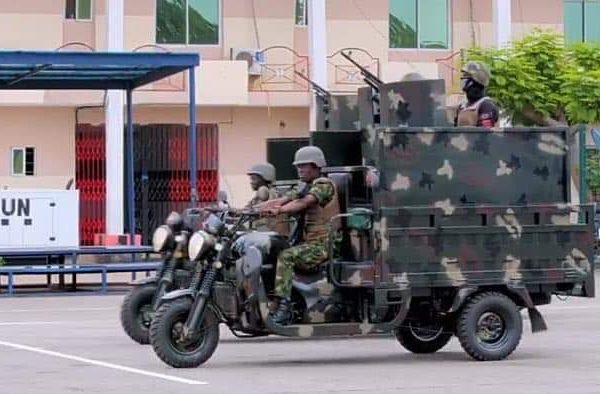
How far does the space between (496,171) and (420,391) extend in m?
3.04

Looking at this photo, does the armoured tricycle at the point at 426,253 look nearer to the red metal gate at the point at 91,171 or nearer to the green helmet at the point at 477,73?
the green helmet at the point at 477,73

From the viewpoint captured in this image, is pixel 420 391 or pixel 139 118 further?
pixel 139 118

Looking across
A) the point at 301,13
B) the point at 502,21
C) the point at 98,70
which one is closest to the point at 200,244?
the point at 98,70

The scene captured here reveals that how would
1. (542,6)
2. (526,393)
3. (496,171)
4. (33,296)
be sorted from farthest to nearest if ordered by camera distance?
1. (542,6)
2. (33,296)
3. (496,171)
4. (526,393)

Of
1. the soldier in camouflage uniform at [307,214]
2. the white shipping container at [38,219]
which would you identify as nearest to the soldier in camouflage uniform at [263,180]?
the soldier in camouflage uniform at [307,214]

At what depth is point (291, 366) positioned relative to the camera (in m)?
13.4

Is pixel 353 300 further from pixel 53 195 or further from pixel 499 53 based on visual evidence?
pixel 499 53

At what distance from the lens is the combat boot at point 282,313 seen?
13.0 meters

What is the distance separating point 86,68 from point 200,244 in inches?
538

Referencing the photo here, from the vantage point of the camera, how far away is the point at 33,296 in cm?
2505

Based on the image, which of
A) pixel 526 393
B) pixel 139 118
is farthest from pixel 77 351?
pixel 139 118

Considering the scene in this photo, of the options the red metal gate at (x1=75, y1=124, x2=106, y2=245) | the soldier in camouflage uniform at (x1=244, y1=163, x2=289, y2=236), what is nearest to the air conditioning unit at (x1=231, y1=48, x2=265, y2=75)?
the red metal gate at (x1=75, y1=124, x2=106, y2=245)

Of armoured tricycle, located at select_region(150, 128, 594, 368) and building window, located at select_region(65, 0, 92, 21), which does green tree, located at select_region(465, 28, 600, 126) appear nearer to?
building window, located at select_region(65, 0, 92, 21)

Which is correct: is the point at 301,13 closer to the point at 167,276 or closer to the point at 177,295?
the point at 167,276
